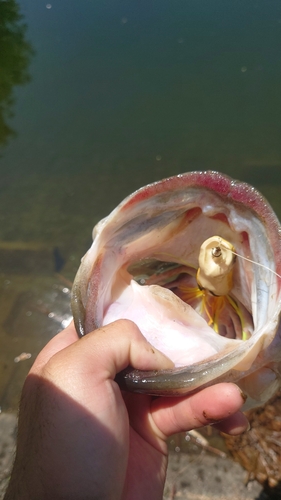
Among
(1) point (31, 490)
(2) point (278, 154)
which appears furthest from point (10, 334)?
(2) point (278, 154)

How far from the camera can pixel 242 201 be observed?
4.08 feet

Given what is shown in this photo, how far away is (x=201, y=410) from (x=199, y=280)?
0.48 meters

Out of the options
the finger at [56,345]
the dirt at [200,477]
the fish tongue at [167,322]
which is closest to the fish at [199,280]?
the fish tongue at [167,322]

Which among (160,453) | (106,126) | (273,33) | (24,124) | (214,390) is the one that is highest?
(273,33)

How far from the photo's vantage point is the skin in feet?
3.56

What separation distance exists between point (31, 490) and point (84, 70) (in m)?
6.14

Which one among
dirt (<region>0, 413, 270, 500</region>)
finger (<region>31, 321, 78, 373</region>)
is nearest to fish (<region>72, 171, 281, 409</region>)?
finger (<region>31, 321, 78, 373</region>)

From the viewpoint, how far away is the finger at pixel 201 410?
1197 millimetres

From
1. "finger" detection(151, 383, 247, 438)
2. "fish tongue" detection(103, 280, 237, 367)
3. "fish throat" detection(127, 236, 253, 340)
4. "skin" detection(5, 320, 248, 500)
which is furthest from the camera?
"fish throat" detection(127, 236, 253, 340)

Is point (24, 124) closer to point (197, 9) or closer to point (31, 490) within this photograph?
point (197, 9)

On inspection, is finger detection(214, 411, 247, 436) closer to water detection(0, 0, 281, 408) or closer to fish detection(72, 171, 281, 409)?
fish detection(72, 171, 281, 409)

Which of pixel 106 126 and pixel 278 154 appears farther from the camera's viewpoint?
pixel 106 126

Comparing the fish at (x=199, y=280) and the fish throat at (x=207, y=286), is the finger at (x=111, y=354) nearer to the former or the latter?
the fish at (x=199, y=280)

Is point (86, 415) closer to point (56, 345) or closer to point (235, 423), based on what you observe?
point (56, 345)
